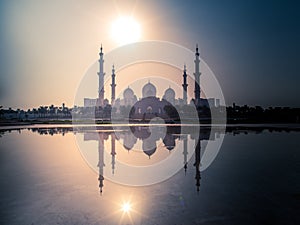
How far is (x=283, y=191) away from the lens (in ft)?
24.4

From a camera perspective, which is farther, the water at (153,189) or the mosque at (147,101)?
the mosque at (147,101)

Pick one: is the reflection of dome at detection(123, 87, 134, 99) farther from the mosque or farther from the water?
the water

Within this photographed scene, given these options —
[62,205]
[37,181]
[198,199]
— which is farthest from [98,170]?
[198,199]

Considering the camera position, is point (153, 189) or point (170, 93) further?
point (170, 93)

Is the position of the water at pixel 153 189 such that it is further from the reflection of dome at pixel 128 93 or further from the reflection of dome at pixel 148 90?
the reflection of dome at pixel 128 93

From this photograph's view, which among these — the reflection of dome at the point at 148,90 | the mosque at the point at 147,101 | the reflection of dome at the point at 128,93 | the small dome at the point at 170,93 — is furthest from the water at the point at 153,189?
the reflection of dome at the point at 128,93

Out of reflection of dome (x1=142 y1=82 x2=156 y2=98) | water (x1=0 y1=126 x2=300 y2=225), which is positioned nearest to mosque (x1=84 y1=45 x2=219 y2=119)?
reflection of dome (x1=142 y1=82 x2=156 y2=98)

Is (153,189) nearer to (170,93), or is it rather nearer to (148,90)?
(148,90)

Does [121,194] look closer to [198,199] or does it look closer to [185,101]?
[198,199]

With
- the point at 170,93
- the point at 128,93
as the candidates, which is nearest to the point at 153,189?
the point at 170,93

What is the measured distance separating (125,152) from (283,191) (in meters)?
9.21

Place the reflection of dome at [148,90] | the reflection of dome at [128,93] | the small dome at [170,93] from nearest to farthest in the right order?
the reflection of dome at [148,90]
the small dome at [170,93]
the reflection of dome at [128,93]

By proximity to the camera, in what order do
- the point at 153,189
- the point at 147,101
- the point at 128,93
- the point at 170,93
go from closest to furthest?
1. the point at 153,189
2. the point at 147,101
3. the point at 170,93
4. the point at 128,93

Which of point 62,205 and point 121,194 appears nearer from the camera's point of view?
point 62,205
